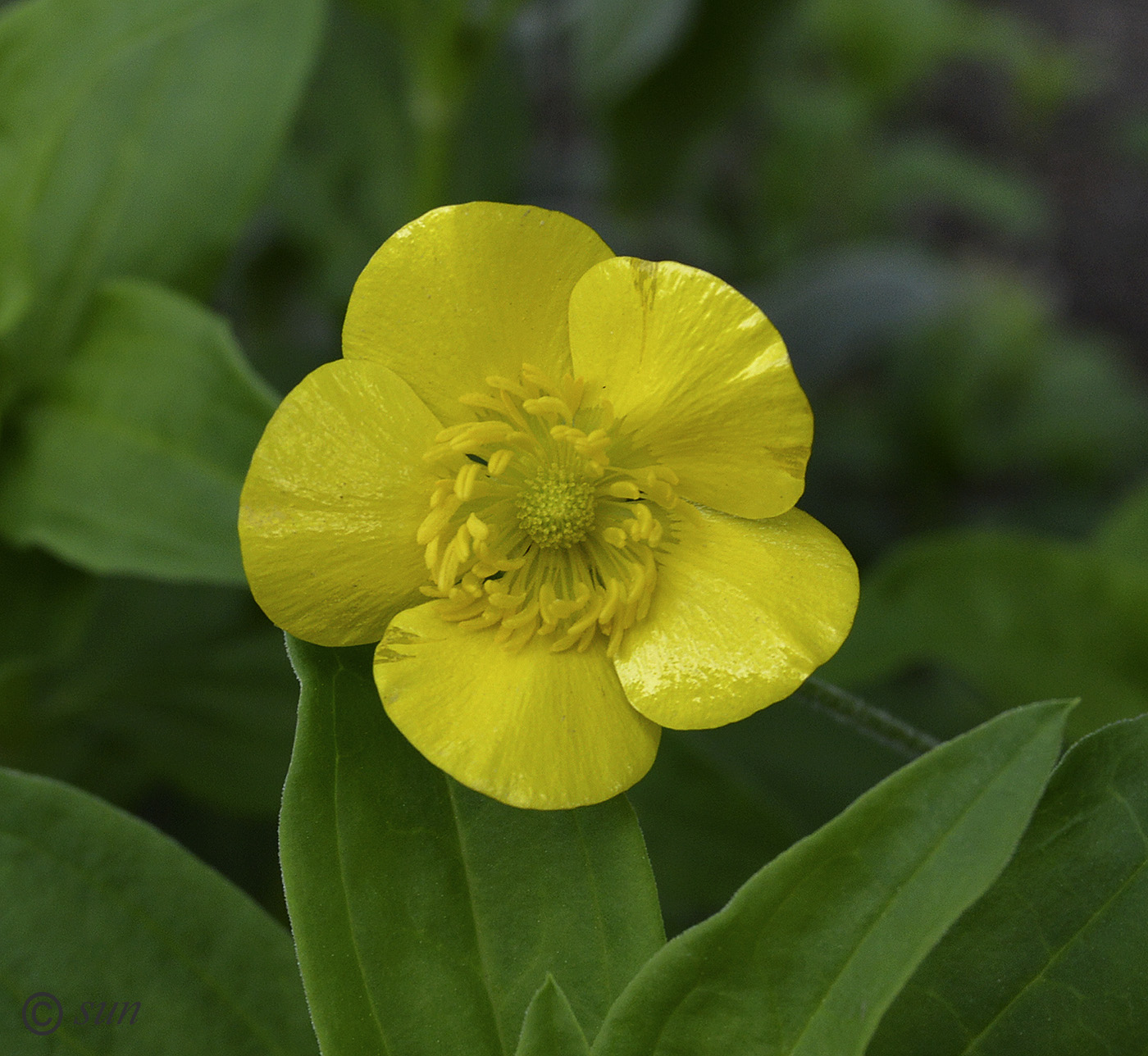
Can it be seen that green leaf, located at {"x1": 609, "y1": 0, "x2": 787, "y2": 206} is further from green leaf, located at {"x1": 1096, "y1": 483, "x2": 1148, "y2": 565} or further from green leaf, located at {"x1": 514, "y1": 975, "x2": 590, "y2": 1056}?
green leaf, located at {"x1": 514, "y1": 975, "x2": 590, "y2": 1056}

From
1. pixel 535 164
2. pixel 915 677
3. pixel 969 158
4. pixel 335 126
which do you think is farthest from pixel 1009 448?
pixel 335 126

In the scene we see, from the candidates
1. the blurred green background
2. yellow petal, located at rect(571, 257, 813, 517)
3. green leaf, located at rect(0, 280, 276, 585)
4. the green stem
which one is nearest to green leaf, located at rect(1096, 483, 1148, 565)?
the blurred green background

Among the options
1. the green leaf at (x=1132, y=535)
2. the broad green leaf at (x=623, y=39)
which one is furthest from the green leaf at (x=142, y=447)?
the broad green leaf at (x=623, y=39)

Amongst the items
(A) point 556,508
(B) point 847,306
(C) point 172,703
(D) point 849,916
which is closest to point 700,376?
(A) point 556,508

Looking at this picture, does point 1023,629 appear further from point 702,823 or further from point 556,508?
point 556,508

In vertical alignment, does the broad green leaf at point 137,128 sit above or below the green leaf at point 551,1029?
above

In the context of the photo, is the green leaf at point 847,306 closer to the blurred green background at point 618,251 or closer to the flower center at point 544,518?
the blurred green background at point 618,251

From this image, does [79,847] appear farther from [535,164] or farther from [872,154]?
[872,154]
